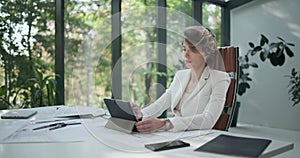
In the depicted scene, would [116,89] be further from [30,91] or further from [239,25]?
[239,25]

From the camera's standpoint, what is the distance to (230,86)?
1755 mm

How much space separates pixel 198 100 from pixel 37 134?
81 centimetres

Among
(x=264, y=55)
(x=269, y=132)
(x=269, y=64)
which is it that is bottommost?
(x=269, y=132)

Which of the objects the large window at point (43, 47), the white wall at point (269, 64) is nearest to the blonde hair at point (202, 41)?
the large window at point (43, 47)

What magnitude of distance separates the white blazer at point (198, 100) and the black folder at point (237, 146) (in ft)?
0.91

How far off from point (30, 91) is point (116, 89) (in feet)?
5.65

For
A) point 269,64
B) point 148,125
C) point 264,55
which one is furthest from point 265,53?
point 148,125

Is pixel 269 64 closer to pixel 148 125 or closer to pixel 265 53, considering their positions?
pixel 265 53

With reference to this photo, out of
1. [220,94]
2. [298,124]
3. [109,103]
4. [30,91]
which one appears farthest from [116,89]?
[298,124]

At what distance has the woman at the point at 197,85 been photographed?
1533mm

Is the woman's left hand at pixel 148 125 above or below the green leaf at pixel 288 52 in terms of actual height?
below

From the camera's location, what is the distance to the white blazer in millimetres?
1345

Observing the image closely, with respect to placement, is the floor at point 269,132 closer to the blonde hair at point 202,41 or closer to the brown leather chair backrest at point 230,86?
the brown leather chair backrest at point 230,86

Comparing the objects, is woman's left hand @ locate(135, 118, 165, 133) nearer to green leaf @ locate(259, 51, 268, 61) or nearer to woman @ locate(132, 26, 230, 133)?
woman @ locate(132, 26, 230, 133)
